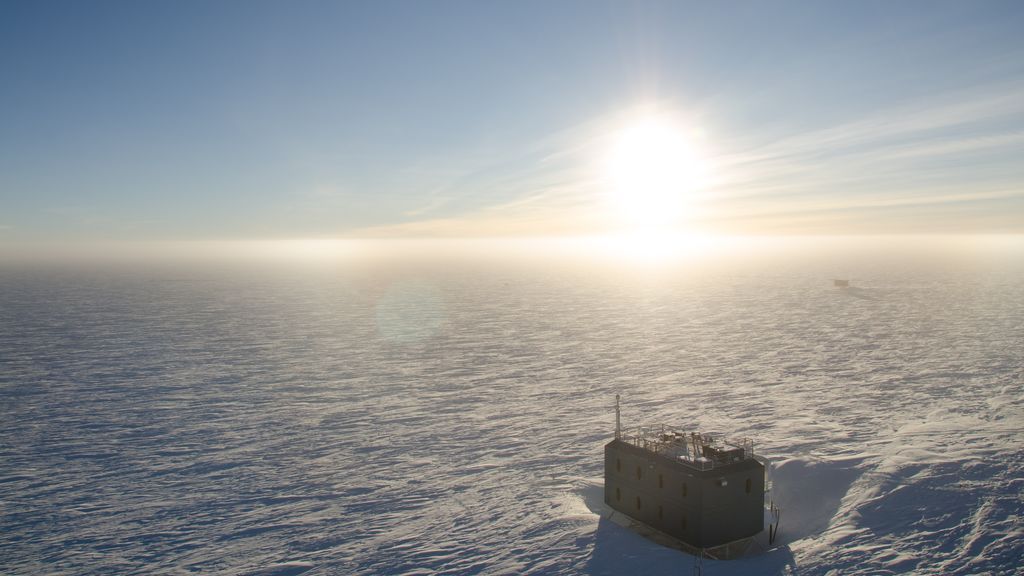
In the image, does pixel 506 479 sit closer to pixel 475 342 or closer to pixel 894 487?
pixel 894 487

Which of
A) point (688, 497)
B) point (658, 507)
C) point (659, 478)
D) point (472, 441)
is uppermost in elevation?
point (659, 478)

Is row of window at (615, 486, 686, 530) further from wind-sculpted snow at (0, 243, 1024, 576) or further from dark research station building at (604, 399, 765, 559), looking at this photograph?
wind-sculpted snow at (0, 243, 1024, 576)

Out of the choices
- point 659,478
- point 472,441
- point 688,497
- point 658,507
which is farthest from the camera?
point 472,441

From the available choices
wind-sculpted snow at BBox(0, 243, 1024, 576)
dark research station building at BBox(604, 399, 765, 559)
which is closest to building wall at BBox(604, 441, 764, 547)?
dark research station building at BBox(604, 399, 765, 559)

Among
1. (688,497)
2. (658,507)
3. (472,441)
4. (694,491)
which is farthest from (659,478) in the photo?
(472,441)

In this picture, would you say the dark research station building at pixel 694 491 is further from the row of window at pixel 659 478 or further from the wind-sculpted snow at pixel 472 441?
the wind-sculpted snow at pixel 472 441

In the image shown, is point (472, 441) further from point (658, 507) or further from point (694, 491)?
point (694, 491)

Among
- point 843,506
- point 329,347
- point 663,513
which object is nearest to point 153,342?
point 329,347
